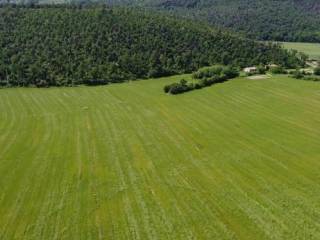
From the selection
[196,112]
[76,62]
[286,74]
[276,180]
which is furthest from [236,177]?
[76,62]

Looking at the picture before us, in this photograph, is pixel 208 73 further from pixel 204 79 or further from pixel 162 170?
pixel 162 170

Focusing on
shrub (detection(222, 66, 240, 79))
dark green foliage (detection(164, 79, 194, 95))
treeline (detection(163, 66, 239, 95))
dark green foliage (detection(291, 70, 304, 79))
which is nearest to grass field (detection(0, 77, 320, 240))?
dark green foliage (detection(164, 79, 194, 95))

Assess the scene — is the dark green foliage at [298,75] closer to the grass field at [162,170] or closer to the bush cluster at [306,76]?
the bush cluster at [306,76]

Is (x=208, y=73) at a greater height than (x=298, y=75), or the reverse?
(x=208, y=73)

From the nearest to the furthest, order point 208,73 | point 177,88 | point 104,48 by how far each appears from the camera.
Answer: point 177,88, point 208,73, point 104,48

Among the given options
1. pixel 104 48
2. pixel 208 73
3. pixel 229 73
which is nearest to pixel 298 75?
pixel 229 73

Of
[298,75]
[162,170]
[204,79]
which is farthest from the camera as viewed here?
[298,75]

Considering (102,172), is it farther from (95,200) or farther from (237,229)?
(237,229)

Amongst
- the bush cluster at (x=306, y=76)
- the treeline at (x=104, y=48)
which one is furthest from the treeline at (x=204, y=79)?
the treeline at (x=104, y=48)
